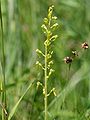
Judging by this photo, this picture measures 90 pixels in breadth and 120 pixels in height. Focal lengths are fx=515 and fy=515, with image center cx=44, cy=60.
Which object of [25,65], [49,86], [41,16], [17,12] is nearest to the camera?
[49,86]

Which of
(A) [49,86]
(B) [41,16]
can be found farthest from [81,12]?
(A) [49,86]

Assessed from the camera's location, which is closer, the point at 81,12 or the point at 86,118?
the point at 86,118

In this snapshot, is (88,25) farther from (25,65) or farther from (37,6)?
(25,65)

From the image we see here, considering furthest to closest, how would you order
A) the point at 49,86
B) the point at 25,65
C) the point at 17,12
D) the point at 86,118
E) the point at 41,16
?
the point at 41,16
the point at 17,12
the point at 25,65
the point at 49,86
the point at 86,118

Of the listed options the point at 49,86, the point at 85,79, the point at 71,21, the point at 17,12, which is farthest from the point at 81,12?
the point at 49,86

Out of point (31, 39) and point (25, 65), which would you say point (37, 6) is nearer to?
point (31, 39)

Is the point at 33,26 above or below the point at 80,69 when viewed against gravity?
above
